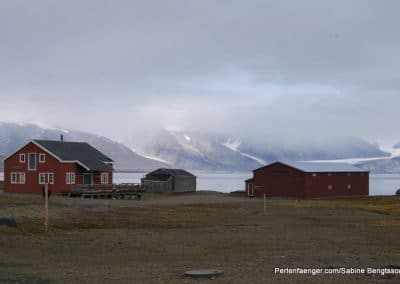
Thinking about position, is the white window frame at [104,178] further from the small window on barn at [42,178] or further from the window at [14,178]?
the window at [14,178]

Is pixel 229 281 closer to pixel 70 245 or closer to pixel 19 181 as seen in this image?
pixel 70 245

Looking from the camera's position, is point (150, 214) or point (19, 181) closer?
point (150, 214)

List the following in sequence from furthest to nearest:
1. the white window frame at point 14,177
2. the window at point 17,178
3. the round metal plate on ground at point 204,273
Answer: the white window frame at point 14,177 → the window at point 17,178 → the round metal plate on ground at point 204,273

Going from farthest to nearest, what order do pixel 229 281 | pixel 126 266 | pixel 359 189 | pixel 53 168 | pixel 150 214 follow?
pixel 359 189
pixel 53 168
pixel 150 214
pixel 126 266
pixel 229 281

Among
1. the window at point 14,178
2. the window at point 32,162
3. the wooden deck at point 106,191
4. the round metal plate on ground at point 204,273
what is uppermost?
the window at point 32,162

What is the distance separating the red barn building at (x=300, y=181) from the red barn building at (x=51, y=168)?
21.1 metres

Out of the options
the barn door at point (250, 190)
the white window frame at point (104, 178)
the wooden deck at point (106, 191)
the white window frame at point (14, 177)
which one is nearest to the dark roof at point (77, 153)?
the white window frame at point (104, 178)

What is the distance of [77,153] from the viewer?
75250 mm

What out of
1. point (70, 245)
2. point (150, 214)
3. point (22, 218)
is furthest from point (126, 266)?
point (150, 214)

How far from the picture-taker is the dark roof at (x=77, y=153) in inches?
2849

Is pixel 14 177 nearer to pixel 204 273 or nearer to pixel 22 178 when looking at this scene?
pixel 22 178

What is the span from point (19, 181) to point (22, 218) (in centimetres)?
4553

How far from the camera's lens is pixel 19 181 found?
244 ft

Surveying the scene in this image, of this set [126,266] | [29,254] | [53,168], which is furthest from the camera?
[53,168]
